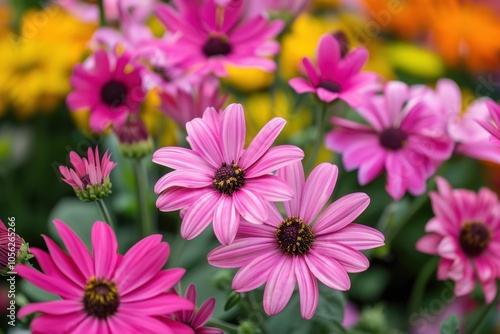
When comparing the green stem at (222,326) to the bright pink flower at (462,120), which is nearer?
the green stem at (222,326)

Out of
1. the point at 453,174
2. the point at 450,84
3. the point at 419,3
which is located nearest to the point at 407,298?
the point at 453,174

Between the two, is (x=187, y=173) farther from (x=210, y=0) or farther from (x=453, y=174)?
(x=453, y=174)

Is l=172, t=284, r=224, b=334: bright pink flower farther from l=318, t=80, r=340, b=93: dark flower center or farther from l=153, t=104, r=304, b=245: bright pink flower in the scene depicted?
l=318, t=80, r=340, b=93: dark flower center

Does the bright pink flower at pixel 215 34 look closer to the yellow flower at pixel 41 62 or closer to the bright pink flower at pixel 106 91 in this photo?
the bright pink flower at pixel 106 91

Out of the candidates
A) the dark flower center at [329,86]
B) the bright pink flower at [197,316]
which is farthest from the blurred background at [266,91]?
the bright pink flower at [197,316]

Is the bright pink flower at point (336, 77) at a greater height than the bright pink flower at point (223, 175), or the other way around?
the bright pink flower at point (336, 77)

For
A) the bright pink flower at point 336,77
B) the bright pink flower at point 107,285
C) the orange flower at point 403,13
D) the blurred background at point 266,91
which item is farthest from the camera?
the orange flower at point 403,13

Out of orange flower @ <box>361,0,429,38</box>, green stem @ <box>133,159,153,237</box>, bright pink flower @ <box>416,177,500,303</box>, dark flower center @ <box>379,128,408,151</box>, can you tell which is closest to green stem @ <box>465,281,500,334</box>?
bright pink flower @ <box>416,177,500,303</box>

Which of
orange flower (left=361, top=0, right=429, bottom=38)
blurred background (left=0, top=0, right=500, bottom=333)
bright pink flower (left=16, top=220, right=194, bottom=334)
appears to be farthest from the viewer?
orange flower (left=361, top=0, right=429, bottom=38)
